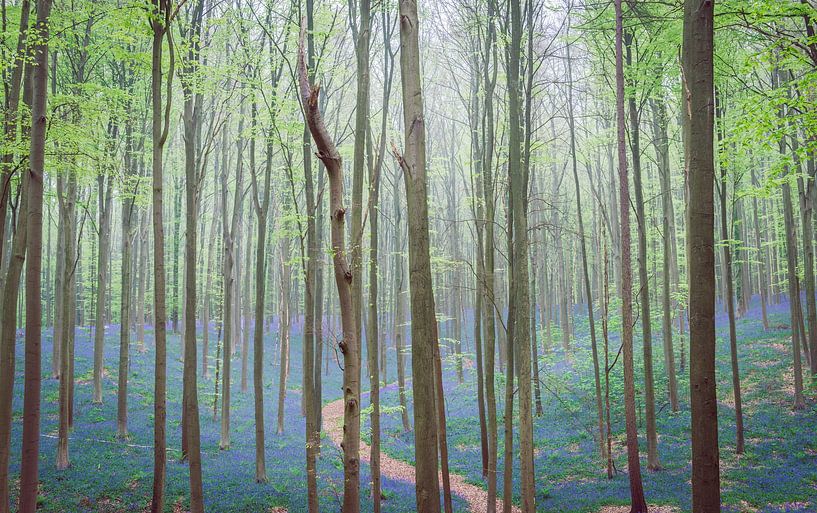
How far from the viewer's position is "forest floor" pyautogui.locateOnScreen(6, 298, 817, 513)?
995 cm

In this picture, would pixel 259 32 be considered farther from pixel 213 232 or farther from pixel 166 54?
pixel 213 232

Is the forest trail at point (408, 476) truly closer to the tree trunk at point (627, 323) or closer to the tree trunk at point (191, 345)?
the tree trunk at point (627, 323)

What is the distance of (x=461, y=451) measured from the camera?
1652 centimetres

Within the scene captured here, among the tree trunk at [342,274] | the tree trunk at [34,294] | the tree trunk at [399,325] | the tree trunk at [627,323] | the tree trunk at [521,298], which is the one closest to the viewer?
the tree trunk at [342,274]

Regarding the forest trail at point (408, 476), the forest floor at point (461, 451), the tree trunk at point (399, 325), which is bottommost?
the forest trail at point (408, 476)

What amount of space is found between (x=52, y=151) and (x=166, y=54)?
11.4 ft

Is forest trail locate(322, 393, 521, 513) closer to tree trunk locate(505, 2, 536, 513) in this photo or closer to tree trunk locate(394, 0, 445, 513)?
tree trunk locate(505, 2, 536, 513)

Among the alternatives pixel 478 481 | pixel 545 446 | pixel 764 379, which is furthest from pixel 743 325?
pixel 478 481

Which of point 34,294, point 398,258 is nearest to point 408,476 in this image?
point 398,258

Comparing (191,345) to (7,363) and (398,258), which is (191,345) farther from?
(398,258)

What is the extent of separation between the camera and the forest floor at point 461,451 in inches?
392

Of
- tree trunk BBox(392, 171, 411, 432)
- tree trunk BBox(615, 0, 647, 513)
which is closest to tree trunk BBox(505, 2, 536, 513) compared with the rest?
tree trunk BBox(615, 0, 647, 513)

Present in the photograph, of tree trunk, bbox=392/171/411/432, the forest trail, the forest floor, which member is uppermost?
tree trunk, bbox=392/171/411/432

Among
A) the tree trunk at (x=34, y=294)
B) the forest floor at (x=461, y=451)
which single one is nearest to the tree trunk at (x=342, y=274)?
the tree trunk at (x=34, y=294)
